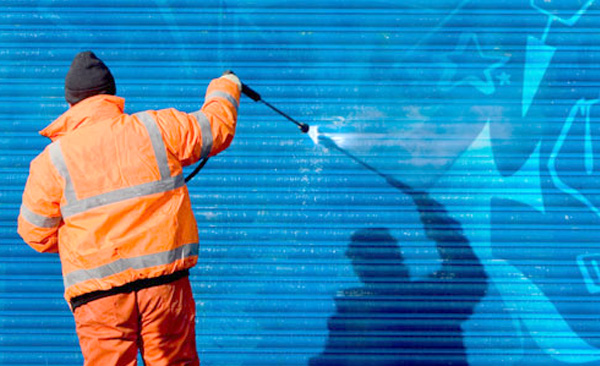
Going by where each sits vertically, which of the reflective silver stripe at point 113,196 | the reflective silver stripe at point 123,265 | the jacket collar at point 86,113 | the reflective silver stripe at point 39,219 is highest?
the jacket collar at point 86,113

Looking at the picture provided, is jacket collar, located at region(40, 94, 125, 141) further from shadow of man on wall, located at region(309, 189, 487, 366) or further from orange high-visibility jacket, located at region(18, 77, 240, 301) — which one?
shadow of man on wall, located at region(309, 189, 487, 366)

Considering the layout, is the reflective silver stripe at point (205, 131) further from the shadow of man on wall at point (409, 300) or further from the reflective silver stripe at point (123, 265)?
the shadow of man on wall at point (409, 300)

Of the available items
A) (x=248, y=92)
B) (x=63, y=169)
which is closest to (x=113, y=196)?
(x=63, y=169)

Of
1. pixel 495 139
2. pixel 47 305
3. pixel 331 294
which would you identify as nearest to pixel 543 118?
pixel 495 139

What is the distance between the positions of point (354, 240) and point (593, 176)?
178 centimetres

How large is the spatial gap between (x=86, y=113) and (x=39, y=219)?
0.56 m

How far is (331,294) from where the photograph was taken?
4504 millimetres

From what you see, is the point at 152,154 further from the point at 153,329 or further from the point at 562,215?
the point at 562,215

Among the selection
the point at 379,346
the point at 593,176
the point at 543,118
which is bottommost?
the point at 379,346

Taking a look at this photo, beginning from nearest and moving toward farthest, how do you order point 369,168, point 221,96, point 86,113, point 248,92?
1. point 86,113
2. point 221,96
3. point 248,92
4. point 369,168

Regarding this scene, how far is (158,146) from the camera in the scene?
294 centimetres

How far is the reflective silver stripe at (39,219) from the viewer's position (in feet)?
9.81

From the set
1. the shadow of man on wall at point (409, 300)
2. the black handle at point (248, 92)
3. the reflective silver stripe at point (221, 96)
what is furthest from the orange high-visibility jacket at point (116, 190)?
the shadow of man on wall at point (409, 300)

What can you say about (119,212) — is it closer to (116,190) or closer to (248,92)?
(116,190)
